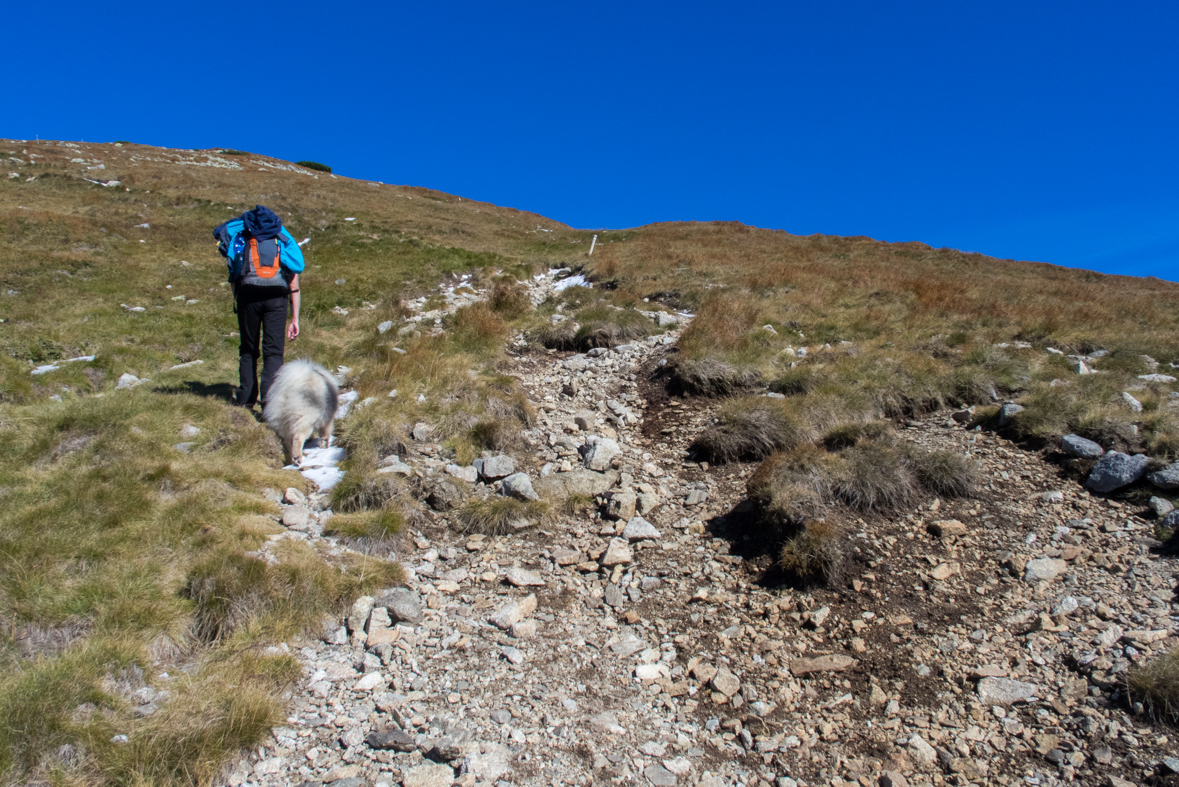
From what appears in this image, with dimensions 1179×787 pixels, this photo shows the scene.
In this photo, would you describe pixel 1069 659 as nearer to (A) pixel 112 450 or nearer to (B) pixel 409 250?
(A) pixel 112 450

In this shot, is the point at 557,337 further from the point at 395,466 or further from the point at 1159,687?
the point at 1159,687

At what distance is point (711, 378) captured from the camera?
8.62 meters

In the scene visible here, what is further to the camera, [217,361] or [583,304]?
[583,304]

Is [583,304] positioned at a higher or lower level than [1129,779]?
higher

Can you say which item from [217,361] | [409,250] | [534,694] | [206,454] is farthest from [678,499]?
[409,250]

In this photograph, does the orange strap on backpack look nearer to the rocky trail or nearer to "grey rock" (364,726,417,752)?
the rocky trail

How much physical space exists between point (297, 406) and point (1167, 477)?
8465 mm

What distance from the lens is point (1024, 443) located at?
6.73 metres

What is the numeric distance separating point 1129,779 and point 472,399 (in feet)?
22.2

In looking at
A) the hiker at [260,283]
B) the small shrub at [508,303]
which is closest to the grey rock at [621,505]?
the hiker at [260,283]

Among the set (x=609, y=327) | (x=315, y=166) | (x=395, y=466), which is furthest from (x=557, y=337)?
(x=315, y=166)

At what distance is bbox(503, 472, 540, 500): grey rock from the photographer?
614 cm

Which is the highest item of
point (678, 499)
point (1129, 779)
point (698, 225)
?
point (698, 225)

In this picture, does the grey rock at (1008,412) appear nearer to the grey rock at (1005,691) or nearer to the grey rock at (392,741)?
the grey rock at (1005,691)
